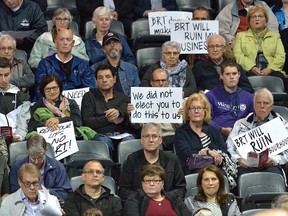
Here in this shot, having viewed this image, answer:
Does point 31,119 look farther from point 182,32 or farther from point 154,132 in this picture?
point 182,32

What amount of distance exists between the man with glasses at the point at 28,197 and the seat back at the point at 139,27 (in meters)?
4.68

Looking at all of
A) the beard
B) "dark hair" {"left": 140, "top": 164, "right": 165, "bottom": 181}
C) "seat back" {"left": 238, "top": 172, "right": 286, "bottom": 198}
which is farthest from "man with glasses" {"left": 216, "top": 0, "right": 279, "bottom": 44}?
"dark hair" {"left": 140, "top": 164, "right": 165, "bottom": 181}

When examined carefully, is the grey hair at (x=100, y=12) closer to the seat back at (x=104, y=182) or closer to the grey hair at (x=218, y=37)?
the grey hair at (x=218, y=37)

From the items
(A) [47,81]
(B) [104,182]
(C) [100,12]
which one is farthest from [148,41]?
(B) [104,182]

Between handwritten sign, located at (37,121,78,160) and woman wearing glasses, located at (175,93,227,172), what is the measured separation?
1050 millimetres

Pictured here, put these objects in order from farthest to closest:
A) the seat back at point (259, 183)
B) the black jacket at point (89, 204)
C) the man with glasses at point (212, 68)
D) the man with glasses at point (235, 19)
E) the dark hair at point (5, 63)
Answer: the man with glasses at point (235, 19) → the man with glasses at point (212, 68) → the dark hair at point (5, 63) → the seat back at point (259, 183) → the black jacket at point (89, 204)

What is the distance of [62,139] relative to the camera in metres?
10.4

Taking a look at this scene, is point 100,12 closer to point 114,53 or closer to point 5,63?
point 114,53

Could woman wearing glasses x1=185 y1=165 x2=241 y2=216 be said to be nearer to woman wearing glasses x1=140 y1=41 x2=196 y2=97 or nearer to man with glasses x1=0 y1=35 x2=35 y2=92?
woman wearing glasses x1=140 y1=41 x2=196 y2=97

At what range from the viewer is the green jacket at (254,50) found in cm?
1252

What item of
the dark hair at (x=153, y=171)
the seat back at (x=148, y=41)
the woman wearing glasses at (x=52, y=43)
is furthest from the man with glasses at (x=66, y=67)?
the dark hair at (x=153, y=171)

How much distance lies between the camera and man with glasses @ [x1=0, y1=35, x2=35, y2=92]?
37.7 feet

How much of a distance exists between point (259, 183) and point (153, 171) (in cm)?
132

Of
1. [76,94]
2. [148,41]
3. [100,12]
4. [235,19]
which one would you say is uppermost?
[100,12]
